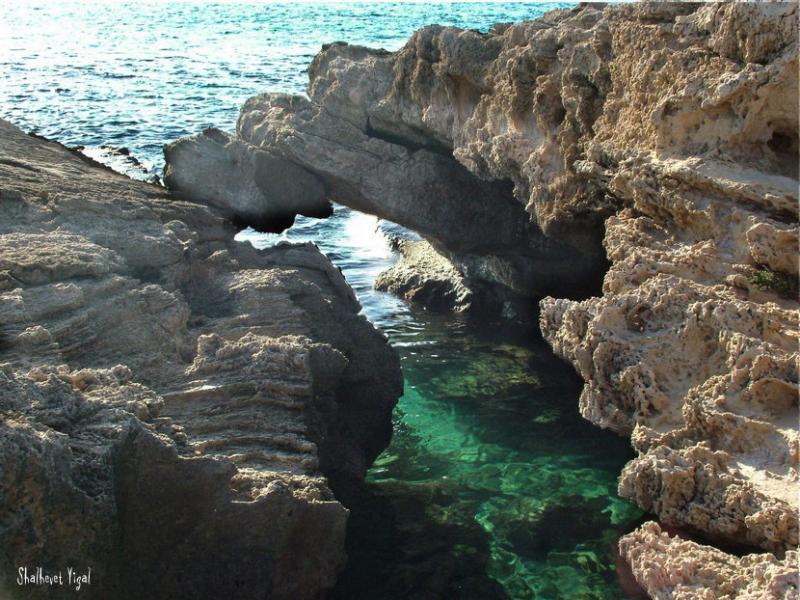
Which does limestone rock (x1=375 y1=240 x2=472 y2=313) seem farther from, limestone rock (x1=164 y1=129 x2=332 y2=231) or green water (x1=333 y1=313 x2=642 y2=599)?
limestone rock (x1=164 y1=129 x2=332 y2=231)

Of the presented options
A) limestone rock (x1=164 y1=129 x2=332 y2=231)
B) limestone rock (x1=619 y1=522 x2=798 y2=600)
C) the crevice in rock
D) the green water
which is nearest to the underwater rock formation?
the green water

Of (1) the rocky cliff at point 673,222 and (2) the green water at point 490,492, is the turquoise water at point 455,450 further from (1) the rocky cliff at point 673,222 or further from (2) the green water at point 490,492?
(1) the rocky cliff at point 673,222

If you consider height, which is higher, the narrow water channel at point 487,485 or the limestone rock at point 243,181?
the limestone rock at point 243,181

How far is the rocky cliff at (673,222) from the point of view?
6.82m

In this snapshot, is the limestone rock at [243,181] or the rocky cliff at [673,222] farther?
the limestone rock at [243,181]

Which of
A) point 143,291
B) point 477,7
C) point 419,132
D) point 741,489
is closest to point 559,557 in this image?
point 741,489

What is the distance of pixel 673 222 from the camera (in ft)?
27.8

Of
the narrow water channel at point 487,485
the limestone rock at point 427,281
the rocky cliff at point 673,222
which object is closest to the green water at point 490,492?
the narrow water channel at point 487,485

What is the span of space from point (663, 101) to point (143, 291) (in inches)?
211

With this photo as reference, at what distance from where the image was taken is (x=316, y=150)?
13.3 m

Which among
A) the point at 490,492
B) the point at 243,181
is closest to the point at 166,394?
the point at 490,492
